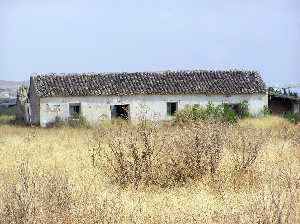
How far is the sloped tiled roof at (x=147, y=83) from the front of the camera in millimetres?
33719

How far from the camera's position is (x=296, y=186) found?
7516 mm

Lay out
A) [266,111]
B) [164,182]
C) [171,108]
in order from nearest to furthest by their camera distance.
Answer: [164,182], [266,111], [171,108]

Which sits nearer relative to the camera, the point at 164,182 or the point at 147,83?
the point at 164,182

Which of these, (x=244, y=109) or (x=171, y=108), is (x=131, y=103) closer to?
(x=171, y=108)

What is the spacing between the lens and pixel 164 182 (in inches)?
343

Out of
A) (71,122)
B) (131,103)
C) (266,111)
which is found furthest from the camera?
(266,111)

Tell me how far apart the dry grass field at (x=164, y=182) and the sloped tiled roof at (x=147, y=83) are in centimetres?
2204

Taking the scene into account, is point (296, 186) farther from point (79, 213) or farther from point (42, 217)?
point (42, 217)

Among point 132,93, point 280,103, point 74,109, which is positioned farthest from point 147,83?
point 280,103

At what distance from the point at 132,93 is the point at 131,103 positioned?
0.62m

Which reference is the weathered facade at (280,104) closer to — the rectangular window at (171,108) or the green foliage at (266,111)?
the green foliage at (266,111)

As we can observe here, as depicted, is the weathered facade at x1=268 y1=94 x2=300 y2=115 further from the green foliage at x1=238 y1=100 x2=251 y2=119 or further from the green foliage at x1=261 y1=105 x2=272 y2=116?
the green foliage at x1=238 y1=100 x2=251 y2=119

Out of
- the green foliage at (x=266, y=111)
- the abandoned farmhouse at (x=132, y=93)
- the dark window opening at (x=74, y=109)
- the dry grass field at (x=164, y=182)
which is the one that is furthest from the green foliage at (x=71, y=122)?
the dry grass field at (x=164, y=182)

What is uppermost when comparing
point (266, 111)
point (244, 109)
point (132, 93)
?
point (132, 93)
